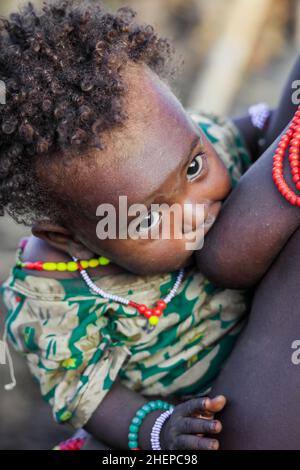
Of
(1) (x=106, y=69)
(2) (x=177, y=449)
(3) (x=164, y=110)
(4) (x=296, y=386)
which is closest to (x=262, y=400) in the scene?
(4) (x=296, y=386)

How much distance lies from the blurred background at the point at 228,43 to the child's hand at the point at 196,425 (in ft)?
8.68

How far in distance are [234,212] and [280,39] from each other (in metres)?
3.32

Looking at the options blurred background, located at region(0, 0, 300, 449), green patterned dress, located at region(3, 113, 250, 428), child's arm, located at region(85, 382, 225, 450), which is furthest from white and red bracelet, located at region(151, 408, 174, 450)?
blurred background, located at region(0, 0, 300, 449)

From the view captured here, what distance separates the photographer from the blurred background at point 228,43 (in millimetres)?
4023

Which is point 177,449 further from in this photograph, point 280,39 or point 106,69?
point 280,39

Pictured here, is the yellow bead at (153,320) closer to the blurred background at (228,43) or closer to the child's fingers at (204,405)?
the child's fingers at (204,405)

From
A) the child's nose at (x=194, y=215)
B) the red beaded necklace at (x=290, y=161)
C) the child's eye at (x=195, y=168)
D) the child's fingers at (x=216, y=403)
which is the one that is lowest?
the child's fingers at (x=216, y=403)

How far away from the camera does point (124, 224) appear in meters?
1.55

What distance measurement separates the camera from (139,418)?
1691 mm

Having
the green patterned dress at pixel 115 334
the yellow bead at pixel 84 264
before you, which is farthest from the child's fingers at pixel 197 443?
the yellow bead at pixel 84 264

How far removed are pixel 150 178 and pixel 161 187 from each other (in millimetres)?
37

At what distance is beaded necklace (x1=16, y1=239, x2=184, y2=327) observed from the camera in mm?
1671

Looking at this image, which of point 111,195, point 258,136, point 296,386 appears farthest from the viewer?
point 258,136

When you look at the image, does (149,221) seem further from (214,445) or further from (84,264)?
(214,445)
